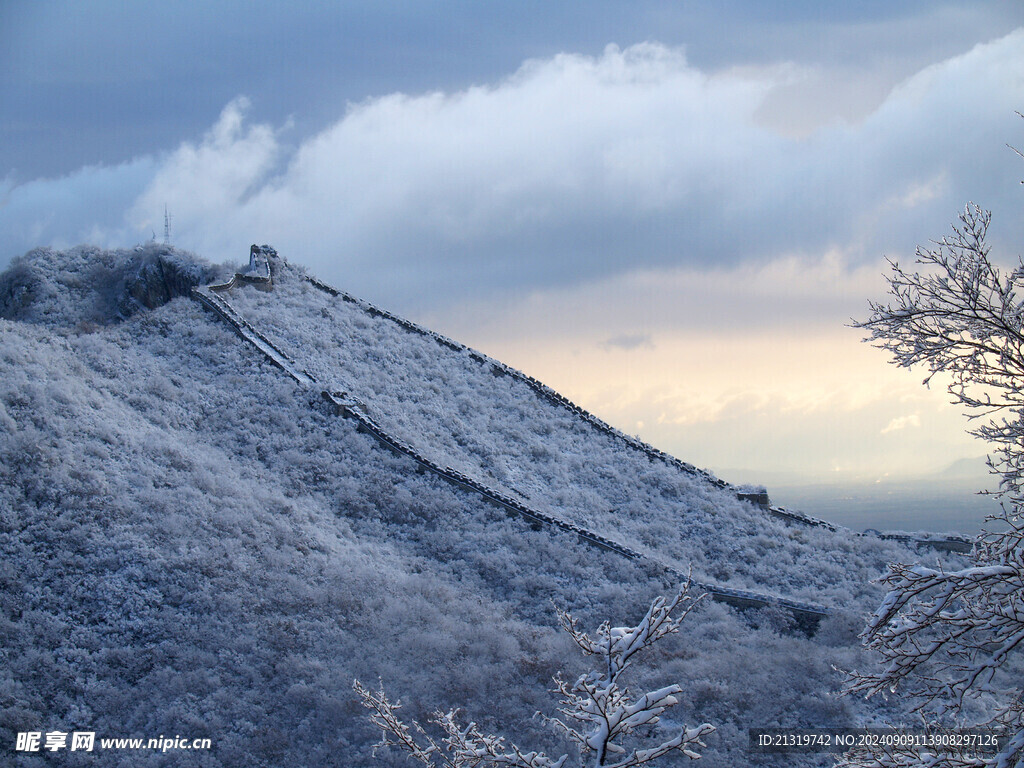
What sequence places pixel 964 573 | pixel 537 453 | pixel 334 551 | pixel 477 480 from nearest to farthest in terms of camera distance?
pixel 964 573 → pixel 334 551 → pixel 477 480 → pixel 537 453

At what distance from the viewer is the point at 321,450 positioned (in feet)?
61.6

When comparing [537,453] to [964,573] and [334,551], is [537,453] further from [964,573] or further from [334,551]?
[964,573]

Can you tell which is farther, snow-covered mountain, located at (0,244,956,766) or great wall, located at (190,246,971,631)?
great wall, located at (190,246,971,631)

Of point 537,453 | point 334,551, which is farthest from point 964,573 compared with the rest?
point 537,453

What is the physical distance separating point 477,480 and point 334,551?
4.78m

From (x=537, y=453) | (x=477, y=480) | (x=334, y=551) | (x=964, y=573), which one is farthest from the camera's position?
(x=537, y=453)

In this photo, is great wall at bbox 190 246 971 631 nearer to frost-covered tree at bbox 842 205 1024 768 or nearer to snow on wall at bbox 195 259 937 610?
snow on wall at bbox 195 259 937 610

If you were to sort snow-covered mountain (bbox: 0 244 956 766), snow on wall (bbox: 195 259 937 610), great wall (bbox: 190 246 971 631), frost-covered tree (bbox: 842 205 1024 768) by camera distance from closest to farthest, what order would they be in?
frost-covered tree (bbox: 842 205 1024 768), snow-covered mountain (bbox: 0 244 956 766), great wall (bbox: 190 246 971 631), snow on wall (bbox: 195 259 937 610)

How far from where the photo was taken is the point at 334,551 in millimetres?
15109

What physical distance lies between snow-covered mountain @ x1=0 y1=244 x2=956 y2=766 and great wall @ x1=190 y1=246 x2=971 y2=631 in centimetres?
9

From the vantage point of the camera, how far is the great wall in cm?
1582

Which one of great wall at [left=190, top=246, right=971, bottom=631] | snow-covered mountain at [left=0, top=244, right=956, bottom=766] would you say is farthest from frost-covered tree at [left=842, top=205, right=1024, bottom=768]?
great wall at [left=190, top=246, right=971, bottom=631]

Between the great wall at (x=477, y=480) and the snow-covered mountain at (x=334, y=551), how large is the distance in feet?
0.28

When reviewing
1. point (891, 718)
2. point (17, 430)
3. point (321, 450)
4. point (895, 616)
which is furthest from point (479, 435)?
point (895, 616)
